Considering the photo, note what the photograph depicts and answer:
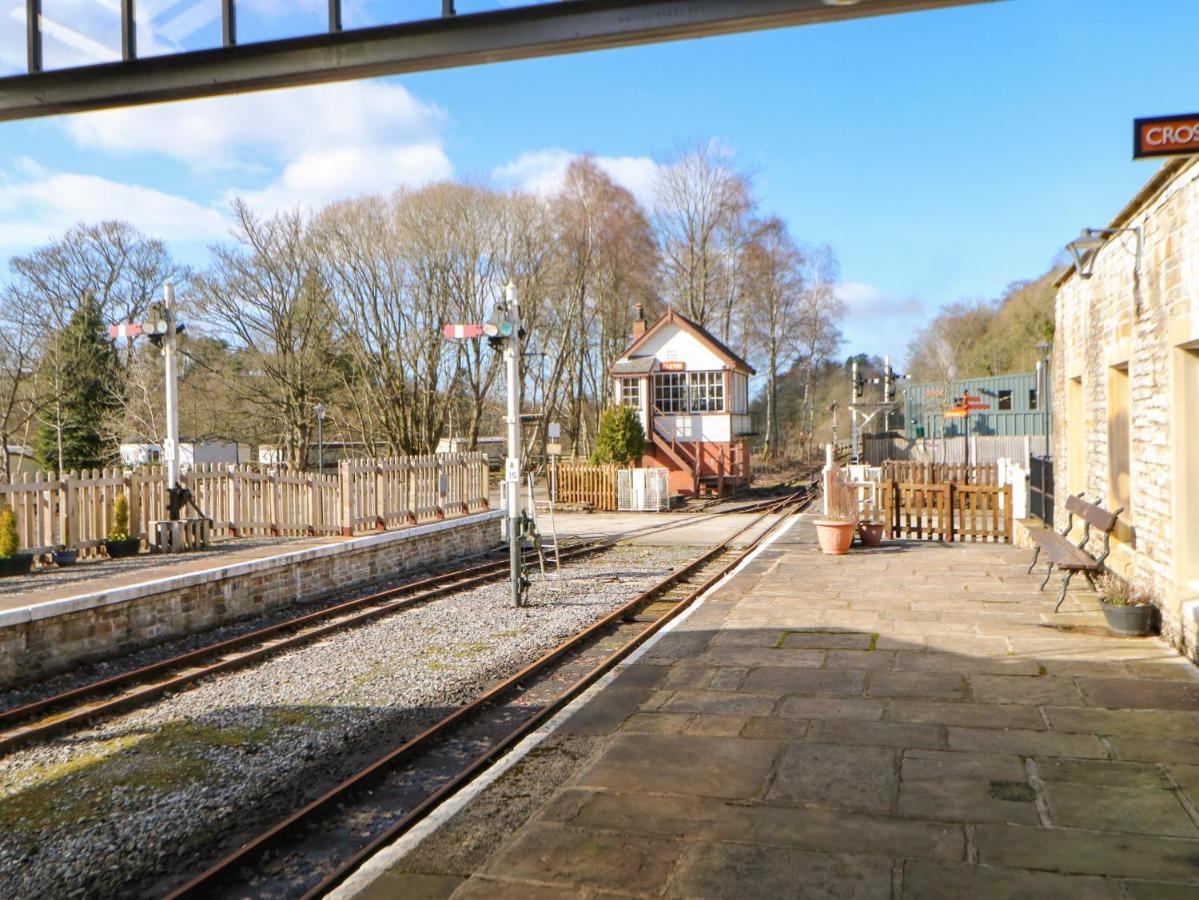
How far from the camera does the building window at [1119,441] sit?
8.90 metres

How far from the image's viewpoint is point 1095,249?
9750mm

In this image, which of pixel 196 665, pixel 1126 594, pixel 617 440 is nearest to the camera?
pixel 1126 594

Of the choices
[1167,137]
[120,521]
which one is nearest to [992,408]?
[120,521]

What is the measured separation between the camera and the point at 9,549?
11289 mm

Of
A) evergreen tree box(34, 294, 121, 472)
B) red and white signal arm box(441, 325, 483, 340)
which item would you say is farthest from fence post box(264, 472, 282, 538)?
evergreen tree box(34, 294, 121, 472)

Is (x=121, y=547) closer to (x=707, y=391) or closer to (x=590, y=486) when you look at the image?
(x=590, y=486)

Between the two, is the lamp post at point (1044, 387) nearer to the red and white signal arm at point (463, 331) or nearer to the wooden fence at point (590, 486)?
the wooden fence at point (590, 486)

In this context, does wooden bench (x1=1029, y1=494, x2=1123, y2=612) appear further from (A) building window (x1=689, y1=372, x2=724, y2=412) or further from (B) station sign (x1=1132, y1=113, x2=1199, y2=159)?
(A) building window (x1=689, y1=372, x2=724, y2=412)

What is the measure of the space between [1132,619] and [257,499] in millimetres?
12924

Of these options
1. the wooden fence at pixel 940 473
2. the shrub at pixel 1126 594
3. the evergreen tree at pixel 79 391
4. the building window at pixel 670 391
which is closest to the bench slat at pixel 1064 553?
the shrub at pixel 1126 594

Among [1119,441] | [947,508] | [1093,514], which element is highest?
[1119,441]

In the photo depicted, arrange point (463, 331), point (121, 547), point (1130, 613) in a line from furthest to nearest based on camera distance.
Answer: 1. point (121, 547)
2. point (463, 331)
3. point (1130, 613)

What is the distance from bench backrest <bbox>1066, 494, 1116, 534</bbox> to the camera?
8.80 metres

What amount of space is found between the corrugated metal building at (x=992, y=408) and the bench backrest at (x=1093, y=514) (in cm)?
2717
